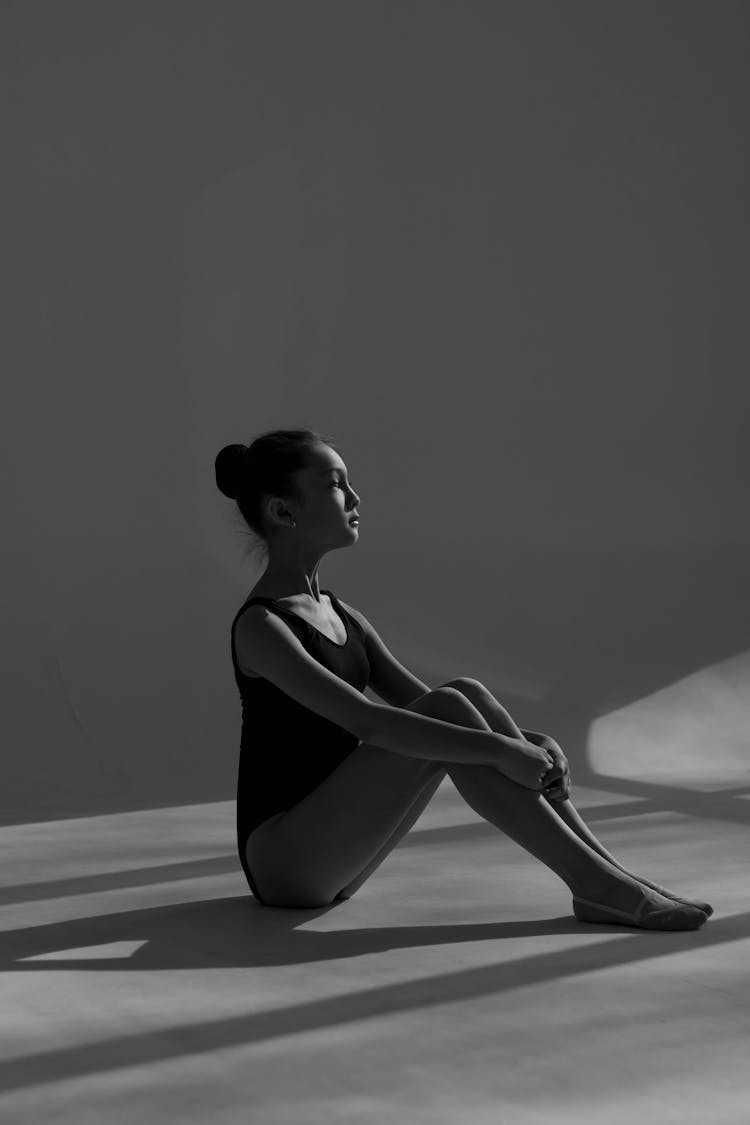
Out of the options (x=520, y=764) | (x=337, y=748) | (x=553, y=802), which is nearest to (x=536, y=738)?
(x=553, y=802)

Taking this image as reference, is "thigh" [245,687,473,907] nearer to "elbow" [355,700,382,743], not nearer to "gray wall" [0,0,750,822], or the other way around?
"elbow" [355,700,382,743]

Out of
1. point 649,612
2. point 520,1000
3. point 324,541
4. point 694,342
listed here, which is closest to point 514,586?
point 649,612

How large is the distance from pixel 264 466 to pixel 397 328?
4154mm

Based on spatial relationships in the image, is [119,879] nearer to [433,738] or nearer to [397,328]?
[433,738]

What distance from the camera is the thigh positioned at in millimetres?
2600

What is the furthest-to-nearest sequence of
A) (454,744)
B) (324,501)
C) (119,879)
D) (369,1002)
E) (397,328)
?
(397,328), (119,879), (324,501), (454,744), (369,1002)

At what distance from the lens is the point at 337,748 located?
9.14ft

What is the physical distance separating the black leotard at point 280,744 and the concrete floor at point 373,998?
0.68 feet

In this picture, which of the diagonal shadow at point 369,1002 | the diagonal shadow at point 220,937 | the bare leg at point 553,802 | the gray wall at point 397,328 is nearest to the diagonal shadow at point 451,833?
the diagonal shadow at point 220,937

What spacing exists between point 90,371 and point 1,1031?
443 cm

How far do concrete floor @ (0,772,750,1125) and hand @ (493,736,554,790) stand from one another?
0.27 m

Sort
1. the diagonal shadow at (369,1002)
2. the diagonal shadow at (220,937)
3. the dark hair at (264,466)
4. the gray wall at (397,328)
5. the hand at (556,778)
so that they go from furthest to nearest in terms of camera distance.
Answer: the gray wall at (397,328)
the dark hair at (264,466)
the hand at (556,778)
the diagonal shadow at (220,937)
the diagonal shadow at (369,1002)

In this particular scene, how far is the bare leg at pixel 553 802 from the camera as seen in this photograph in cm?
264

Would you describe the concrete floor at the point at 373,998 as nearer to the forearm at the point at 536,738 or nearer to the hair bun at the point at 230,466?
the forearm at the point at 536,738
